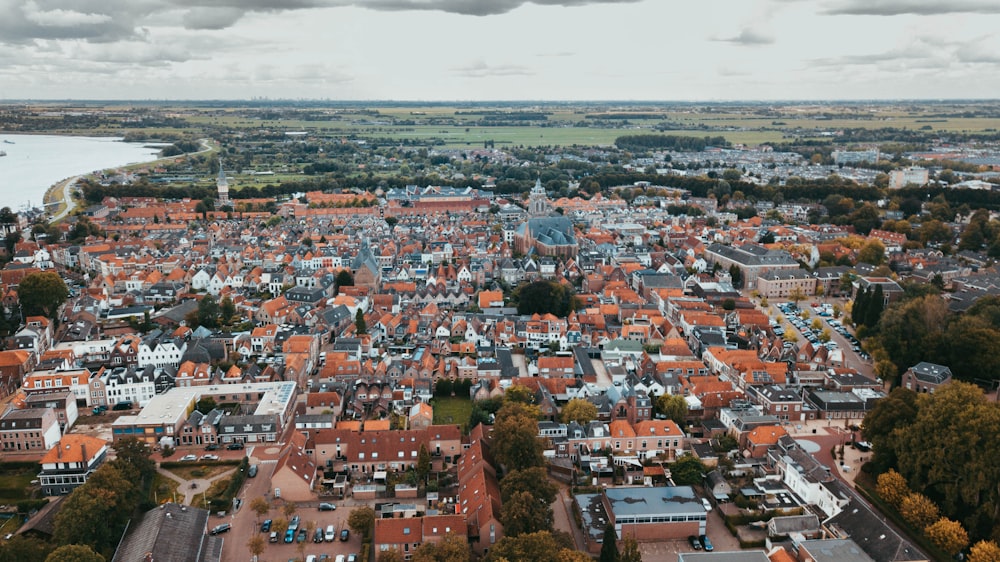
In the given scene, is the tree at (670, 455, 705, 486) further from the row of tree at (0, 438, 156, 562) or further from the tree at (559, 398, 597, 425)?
the row of tree at (0, 438, 156, 562)

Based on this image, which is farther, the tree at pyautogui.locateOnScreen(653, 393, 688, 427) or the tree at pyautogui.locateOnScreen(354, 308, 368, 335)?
the tree at pyautogui.locateOnScreen(354, 308, 368, 335)

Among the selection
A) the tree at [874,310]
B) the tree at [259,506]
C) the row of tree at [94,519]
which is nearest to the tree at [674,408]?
the tree at [874,310]

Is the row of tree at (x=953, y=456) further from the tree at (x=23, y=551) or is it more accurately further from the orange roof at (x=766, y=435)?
the tree at (x=23, y=551)

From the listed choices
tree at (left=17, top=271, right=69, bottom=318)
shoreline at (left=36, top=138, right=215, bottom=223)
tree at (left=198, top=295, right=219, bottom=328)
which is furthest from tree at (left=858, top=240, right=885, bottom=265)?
shoreline at (left=36, top=138, right=215, bottom=223)

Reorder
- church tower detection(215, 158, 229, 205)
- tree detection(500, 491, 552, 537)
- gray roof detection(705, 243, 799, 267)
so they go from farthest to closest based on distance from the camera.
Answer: church tower detection(215, 158, 229, 205), gray roof detection(705, 243, 799, 267), tree detection(500, 491, 552, 537)

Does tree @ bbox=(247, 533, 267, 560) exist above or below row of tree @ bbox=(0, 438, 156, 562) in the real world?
below

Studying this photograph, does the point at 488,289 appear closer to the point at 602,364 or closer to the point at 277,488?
the point at 602,364

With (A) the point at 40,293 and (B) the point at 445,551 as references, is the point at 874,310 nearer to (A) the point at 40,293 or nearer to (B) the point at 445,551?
(B) the point at 445,551

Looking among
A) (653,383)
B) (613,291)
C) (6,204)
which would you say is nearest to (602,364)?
(653,383)
